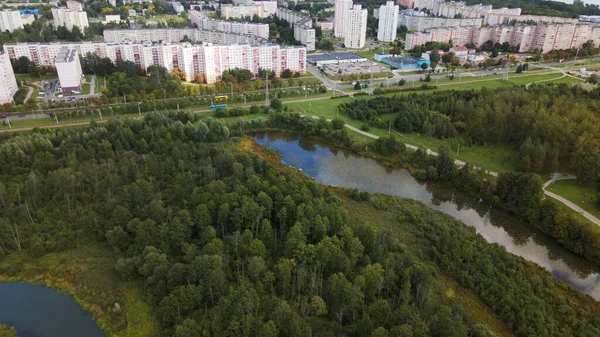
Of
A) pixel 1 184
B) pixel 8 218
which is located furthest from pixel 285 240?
pixel 1 184

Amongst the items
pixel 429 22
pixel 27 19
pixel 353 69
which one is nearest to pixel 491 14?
pixel 429 22

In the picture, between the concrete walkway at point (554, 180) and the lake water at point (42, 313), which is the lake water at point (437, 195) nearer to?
the concrete walkway at point (554, 180)

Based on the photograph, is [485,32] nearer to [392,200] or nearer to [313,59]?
[313,59]

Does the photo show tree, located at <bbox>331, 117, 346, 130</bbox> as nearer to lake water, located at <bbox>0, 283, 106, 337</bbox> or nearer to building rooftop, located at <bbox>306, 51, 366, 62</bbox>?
lake water, located at <bbox>0, 283, 106, 337</bbox>

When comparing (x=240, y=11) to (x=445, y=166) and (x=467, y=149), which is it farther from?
(x=445, y=166)

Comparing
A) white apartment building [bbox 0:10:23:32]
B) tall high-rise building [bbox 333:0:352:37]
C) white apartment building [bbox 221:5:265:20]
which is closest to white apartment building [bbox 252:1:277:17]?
white apartment building [bbox 221:5:265:20]

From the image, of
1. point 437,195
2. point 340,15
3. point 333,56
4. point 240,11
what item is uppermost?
point 340,15
